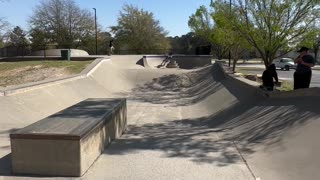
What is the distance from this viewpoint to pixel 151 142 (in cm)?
902

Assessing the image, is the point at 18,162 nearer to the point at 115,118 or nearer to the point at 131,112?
the point at 115,118

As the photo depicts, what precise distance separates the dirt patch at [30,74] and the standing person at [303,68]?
14415mm

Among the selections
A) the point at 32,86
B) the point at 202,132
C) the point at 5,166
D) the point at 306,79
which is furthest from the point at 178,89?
the point at 5,166

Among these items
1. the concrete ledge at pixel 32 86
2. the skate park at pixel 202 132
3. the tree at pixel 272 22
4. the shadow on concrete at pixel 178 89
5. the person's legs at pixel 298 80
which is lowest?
the shadow on concrete at pixel 178 89

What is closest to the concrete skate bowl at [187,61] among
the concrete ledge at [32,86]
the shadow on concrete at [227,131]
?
the concrete ledge at [32,86]

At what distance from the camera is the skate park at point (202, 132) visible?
657cm

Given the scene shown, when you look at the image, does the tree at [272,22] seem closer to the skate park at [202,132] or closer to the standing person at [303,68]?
the skate park at [202,132]

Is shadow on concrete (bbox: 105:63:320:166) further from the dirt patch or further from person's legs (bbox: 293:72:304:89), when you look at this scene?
the dirt patch

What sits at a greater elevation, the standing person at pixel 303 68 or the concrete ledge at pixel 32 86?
the standing person at pixel 303 68

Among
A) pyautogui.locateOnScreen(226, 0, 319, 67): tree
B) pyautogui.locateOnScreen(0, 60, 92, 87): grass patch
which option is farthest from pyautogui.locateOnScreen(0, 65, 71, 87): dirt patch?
pyautogui.locateOnScreen(226, 0, 319, 67): tree

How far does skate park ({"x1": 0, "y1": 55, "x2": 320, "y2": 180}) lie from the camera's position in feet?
21.5

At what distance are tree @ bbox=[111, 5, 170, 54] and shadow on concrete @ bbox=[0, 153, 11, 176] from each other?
5982 cm

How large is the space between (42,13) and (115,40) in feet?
41.6

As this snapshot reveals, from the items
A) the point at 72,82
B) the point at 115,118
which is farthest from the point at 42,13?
the point at 115,118
